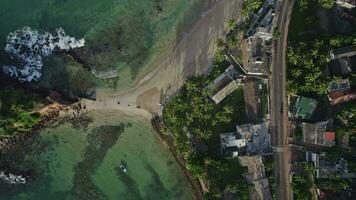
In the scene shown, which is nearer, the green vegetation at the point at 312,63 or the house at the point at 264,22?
the green vegetation at the point at 312,63

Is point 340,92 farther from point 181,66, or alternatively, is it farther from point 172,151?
point 172,151

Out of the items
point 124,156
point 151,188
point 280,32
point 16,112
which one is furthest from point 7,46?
point 280,32

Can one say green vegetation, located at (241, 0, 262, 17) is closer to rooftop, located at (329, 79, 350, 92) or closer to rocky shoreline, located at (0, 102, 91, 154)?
rooftop, located at (329, 79, 350, 92)

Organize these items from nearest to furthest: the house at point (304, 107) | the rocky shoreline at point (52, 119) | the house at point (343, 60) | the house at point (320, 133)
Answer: the house at point (320, 133) < the house at point (343, 60) < the house at point (304, 107) < the rocky shoreline at point (52, 119)

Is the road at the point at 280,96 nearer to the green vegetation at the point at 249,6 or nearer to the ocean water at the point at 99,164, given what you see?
the green vegetation at the point at 249,6

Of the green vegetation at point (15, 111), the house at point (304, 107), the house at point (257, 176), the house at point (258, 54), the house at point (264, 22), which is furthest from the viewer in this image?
the house at point (258, 54)

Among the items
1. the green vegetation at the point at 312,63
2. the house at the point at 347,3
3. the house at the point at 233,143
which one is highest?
the house at the point at 347,3

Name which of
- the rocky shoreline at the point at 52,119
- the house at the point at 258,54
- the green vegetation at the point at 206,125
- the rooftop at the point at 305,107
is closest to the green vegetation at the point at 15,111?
the rocky shoreline at the point at 52,119

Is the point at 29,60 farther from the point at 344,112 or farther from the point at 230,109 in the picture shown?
the point at 344,112
